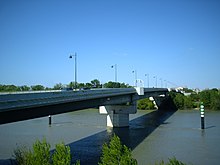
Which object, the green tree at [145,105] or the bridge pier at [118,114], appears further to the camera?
the green tree at [145,105]

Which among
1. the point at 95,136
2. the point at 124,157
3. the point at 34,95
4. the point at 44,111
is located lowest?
the point at 95,136

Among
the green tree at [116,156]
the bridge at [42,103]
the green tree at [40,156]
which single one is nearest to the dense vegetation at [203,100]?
the bridge at [42,103]

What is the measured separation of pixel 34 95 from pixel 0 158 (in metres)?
9.96

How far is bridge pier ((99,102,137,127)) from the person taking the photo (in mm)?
50812

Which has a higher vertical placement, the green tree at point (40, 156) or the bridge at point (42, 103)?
the bridge at point (42, 103)

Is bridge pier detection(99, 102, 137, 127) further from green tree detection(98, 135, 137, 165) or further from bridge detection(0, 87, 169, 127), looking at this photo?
green tree detection(98, 135, 137, 165)

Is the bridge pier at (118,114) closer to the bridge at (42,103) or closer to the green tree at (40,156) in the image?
the bridge at (42,103)

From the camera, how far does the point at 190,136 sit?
39250mm

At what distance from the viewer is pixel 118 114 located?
51500 mm

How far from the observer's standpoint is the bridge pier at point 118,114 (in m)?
50.8

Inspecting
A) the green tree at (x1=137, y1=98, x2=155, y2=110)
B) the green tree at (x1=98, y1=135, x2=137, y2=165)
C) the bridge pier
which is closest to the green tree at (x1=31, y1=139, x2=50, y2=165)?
the green tree at (x1=98, y1=135, x2=137, y2=165)

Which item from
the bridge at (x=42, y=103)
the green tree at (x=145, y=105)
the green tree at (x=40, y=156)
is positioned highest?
the bridge at (x=42, y=103)

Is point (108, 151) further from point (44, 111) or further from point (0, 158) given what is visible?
point (0, 158)

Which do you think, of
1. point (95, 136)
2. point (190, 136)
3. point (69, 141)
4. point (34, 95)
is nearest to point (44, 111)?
point (34, 95)
